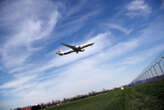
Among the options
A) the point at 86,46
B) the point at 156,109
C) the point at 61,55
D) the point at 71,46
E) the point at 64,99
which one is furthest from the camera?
the point at 64,99

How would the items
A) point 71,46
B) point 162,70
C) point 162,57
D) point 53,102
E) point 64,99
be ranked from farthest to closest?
1. point 64,99
2. point 53,102
3. point 71,46
4. point 162,70
5. point 162,57

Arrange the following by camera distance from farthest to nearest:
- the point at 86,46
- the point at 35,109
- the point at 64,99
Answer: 1. the point at 64,99
2. the point at 35,109
3. the point at 86,46

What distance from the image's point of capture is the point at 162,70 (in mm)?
13016

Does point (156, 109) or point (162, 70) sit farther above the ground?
point (162, 70)

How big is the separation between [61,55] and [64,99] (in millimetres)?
57467

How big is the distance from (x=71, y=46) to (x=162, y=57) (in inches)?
885

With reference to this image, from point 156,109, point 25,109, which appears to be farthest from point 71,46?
point 25,109

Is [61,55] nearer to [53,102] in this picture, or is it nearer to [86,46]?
[86,46]

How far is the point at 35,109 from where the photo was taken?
5216 centimetres

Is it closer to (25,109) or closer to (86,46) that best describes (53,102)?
(25,109)

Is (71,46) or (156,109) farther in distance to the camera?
(71,46)

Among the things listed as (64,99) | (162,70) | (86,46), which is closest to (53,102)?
(64,99)

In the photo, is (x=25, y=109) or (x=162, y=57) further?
(x=25, y=109)

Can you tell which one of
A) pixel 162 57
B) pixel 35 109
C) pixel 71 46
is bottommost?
pixel 35 109
